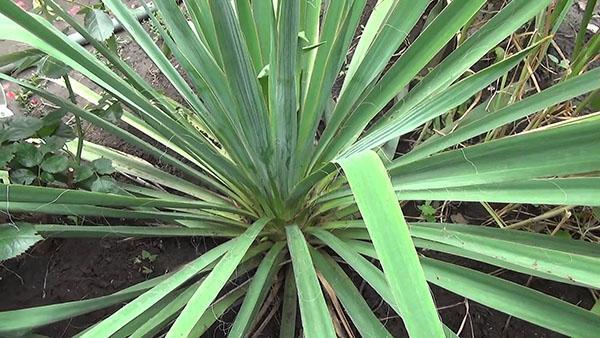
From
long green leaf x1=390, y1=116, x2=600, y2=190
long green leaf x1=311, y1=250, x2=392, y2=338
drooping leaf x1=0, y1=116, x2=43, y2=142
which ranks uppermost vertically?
long green leaf x1=390, y1=116, x2=600, y2=190

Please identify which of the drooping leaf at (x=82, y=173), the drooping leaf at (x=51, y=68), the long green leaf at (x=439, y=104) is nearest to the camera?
the long green leaf at (x=439, y=104)

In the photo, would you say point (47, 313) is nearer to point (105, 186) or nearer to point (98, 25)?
point (105, 186)

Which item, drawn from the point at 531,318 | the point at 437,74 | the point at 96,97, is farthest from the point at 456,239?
the point at 96,97

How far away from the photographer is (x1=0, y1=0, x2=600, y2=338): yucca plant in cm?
71

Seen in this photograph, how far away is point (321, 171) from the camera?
32.8 inches

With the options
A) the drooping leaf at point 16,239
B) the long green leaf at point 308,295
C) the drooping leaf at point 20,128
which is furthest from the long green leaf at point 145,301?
the drooping leaf at point 20,128

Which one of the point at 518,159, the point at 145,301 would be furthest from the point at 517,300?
the point at 145,301

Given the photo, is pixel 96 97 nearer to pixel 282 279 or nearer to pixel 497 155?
pixel 282 279

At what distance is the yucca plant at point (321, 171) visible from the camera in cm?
71

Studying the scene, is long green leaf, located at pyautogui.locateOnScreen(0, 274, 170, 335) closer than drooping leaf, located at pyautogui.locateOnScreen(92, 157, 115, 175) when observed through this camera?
Yes

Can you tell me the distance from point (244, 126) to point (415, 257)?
0.45 m

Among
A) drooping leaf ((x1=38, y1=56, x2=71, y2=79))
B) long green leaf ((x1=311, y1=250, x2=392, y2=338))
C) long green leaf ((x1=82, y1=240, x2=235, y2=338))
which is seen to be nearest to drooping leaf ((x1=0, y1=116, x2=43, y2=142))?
drooping leaf ((x1=38, y1=56, x2=71, y2=79))

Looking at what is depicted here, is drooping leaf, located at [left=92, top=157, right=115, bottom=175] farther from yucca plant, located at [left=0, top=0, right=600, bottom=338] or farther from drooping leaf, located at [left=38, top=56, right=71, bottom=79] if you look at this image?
drooping leaf, located at [left=38, top=56, right=71, bottom=79]

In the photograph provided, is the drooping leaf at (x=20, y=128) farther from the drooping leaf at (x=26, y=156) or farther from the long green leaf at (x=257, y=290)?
the long green leaf at (x=257, y=290)
